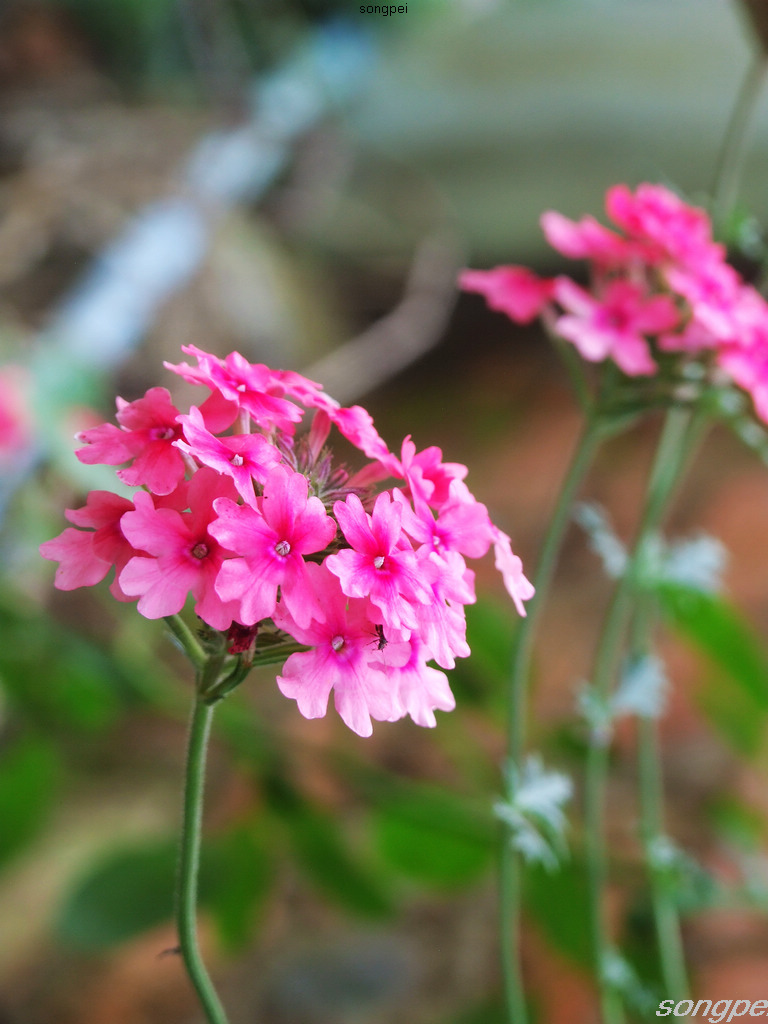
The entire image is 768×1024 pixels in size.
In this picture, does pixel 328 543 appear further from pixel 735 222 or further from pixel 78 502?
pixel 78 502

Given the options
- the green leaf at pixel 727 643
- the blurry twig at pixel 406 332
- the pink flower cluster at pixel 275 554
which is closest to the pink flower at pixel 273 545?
the pink flower cluster at pixel 275 554

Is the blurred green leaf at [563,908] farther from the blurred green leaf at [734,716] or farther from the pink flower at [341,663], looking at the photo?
the pink flower at [341,663]

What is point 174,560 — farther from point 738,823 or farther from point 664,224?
point 738,823

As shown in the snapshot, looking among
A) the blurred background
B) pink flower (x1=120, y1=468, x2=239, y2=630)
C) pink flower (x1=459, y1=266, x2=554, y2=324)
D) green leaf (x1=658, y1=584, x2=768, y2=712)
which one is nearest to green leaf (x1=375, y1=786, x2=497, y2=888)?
the blurred background

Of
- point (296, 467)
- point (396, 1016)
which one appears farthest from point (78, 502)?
point (296, 467)

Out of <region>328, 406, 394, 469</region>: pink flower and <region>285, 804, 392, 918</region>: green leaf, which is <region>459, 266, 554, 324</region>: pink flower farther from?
<region>285, 804, 392, 918</region>: green leaf

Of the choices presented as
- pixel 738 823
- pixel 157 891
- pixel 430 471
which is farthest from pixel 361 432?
pixel 738 823

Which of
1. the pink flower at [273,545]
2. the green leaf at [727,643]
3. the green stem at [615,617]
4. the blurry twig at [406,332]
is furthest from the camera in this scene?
the blurry twig at [406,332]
